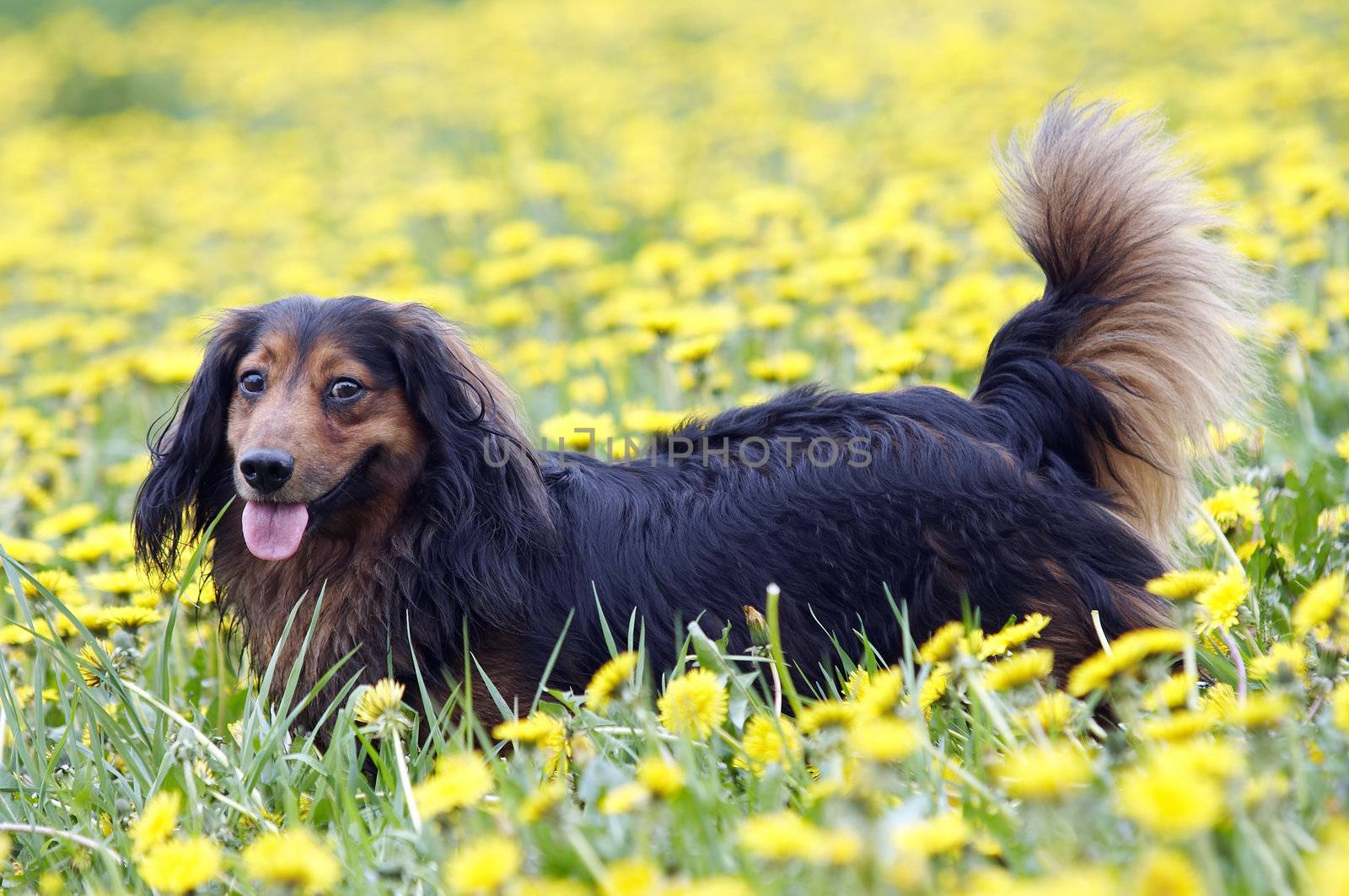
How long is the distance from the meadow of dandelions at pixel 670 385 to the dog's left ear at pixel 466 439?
1.53ft

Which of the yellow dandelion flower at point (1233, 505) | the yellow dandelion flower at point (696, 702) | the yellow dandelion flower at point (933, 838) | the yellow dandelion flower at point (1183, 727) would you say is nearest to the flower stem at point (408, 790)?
the yellow dandelion flower at point (696, 702)

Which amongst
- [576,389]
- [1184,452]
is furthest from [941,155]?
[1184,452]

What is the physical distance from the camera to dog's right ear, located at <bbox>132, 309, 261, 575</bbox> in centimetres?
316

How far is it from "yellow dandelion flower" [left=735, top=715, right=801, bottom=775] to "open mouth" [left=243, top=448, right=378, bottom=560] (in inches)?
47.8

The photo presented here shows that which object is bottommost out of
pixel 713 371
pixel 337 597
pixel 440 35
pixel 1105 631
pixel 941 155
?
pixel 1105 631

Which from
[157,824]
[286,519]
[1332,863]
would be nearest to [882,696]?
[1332,863]

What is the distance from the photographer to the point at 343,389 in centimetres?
299

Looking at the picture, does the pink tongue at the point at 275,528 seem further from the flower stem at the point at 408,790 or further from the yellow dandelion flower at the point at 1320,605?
the yellow dandelion flower at the point at 1320,605

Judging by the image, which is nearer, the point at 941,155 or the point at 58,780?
the point at 58,780

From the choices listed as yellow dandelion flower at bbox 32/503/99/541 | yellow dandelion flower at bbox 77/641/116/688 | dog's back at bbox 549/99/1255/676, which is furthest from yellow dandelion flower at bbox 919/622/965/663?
yellow dandelion flower at bbox 32/503/99/541

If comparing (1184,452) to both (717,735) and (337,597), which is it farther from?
(337,597)

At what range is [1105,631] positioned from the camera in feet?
9.26

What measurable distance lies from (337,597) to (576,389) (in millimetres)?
1766

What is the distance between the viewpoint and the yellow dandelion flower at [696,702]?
2027mm
